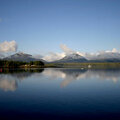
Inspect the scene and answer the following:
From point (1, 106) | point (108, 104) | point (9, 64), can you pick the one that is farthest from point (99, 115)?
point (9, 64)

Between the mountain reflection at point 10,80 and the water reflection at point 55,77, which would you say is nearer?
the mountain reflection at point 10,80

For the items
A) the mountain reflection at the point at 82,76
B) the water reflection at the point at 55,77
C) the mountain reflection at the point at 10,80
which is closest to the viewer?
the mountain reflection at the point at 10,80

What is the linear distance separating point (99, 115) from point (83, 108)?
7.46ft

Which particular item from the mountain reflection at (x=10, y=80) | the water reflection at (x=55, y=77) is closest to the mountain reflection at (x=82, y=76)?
the water reflection at (x=55, y=77)

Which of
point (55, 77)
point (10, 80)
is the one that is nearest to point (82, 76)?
point (55, 77)

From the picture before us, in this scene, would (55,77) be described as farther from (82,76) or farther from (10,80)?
(10,80)

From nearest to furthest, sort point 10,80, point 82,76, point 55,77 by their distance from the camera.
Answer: point 10,80
point 55,77
point 82,76

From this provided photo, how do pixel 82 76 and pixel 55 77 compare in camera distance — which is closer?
pixel 55 77

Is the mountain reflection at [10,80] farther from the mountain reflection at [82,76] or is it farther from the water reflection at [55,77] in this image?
the mountain reflection at [82,76]

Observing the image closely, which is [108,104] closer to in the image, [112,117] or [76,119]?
[112,117]

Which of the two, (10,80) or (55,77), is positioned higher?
(10,80)

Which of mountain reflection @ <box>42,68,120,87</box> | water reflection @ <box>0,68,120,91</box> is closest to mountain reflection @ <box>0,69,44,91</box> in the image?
water reflection @ <box>0,68,120,91</box>

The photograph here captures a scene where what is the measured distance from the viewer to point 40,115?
1434cm

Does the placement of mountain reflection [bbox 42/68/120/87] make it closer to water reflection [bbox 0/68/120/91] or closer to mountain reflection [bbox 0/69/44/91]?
water reflection [bbox 0/68/120/91]
